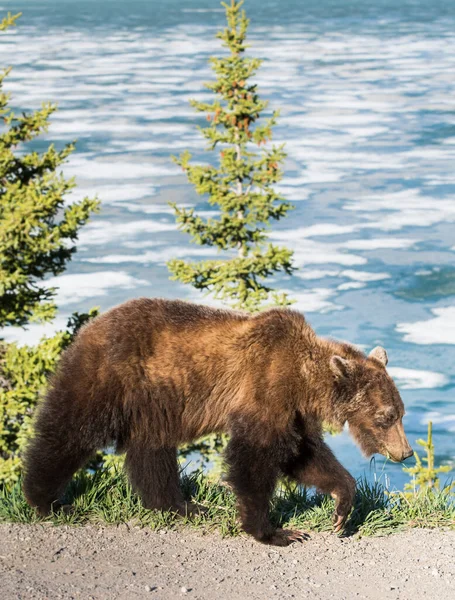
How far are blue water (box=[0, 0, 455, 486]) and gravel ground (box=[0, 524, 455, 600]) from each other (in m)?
8.26

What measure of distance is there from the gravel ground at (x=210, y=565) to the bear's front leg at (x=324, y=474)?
0.23 m

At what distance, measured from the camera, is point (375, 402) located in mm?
6141

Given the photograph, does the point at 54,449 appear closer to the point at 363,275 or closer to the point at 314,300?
the point at 314,300

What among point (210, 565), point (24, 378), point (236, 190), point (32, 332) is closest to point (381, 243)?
point (32, 332)

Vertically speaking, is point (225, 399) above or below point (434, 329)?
above

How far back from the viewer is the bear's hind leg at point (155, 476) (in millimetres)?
6312

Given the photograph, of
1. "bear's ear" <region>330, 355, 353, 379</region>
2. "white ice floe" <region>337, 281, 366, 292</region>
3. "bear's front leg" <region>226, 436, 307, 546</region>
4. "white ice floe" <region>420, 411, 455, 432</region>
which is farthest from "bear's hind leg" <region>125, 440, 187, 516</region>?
"white ice floe" <region>337, 281, 366, 292</region>

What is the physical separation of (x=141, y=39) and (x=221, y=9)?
1462 inches

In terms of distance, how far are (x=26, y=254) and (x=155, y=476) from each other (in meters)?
8.20

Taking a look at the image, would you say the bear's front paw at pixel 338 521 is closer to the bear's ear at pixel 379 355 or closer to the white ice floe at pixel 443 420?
the bear's ear at pixel 379 355

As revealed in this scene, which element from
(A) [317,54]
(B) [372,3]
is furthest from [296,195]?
(B) [372,3]

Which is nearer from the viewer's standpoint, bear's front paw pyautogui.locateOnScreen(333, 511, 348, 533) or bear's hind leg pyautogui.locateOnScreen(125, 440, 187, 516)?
bear's front paw pyautogui.locateOnScreen(333, 511, 348, 533)

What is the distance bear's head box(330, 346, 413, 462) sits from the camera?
20.1ft

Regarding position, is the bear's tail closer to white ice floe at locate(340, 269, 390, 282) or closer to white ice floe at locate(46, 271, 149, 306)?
white ice floe at locate(46, 271, 149, 306)
